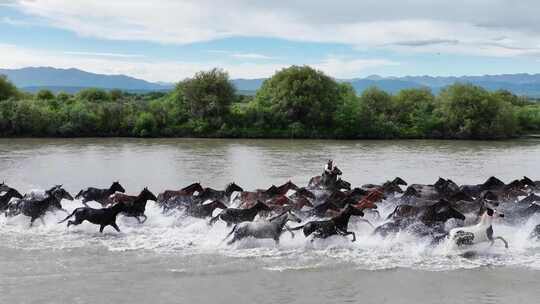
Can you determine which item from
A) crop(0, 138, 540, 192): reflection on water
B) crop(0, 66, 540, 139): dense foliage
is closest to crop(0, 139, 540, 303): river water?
crop(0, 138, 540, 192): reflection on water

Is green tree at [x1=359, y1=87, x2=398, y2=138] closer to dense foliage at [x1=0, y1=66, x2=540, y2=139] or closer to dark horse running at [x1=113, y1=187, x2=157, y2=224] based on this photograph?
dense foliage at [x1=0, y1=66, x2=540, y2=139]

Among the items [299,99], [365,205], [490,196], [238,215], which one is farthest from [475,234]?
[299,99]

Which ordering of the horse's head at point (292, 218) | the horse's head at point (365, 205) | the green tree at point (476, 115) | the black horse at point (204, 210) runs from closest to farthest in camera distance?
the horse's head at point (292, 218)
the horse's head at point (365, 205)
the black horse at point (204, 210)
the green tree at point (476, 115)

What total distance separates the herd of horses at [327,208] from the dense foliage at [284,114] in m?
35.1

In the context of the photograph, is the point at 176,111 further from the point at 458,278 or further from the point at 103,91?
the point at 458,278

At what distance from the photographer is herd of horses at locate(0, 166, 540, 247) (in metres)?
12.4

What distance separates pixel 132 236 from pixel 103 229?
96 centimetres

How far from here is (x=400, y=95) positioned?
195 feet

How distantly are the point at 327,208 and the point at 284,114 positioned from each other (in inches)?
1581

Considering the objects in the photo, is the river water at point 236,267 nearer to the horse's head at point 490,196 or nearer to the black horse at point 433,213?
the black horse at point 433,213

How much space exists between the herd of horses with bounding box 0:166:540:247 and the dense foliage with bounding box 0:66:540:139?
3515 centimetres

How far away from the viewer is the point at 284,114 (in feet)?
177

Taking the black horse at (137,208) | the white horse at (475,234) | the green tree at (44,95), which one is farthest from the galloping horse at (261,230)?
the green tree at (44,95)

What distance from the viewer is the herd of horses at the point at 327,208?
12.4m
